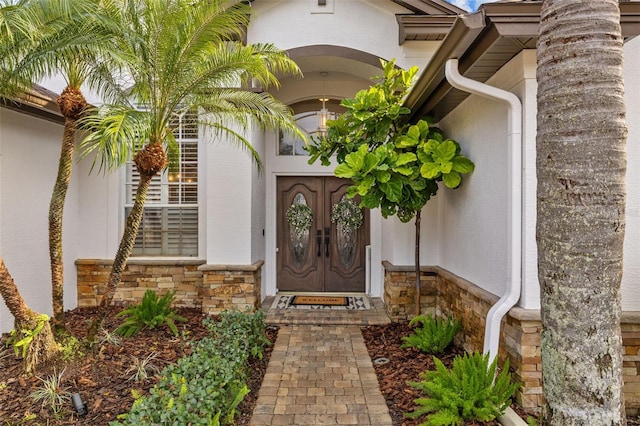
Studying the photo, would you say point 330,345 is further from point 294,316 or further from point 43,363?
point 43,363

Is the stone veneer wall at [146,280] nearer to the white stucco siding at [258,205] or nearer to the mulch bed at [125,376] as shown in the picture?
the white stucco siding at [258,205]

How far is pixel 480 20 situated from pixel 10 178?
5.69m

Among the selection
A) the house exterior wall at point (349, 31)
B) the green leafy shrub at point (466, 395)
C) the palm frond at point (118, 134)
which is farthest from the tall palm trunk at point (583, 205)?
the house exterior wall at point (349, 31)

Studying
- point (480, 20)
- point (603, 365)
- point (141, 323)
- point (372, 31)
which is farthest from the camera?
point (372, 31)

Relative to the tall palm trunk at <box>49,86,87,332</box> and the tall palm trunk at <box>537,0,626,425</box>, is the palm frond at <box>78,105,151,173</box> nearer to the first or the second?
the tall palm trunk at <box>49,86,87,332</box>

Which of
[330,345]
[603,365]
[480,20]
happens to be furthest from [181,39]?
[603,365]

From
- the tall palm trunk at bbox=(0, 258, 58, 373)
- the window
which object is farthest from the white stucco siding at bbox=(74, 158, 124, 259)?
the tall palm trunk at bbox=(0, 258, 58, 373)

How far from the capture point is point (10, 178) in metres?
5.17

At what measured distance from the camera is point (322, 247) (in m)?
7.81

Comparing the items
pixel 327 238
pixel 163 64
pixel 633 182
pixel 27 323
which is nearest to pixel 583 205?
pixel 633 182

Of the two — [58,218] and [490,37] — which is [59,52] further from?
[490,37]

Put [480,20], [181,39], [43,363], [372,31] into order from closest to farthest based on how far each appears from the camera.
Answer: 1. [480,20]
2. [43,363]
3. [181,39]
4. [372,31]

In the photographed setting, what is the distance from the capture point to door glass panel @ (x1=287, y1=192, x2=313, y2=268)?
7734 mm

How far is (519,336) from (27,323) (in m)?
4.45
